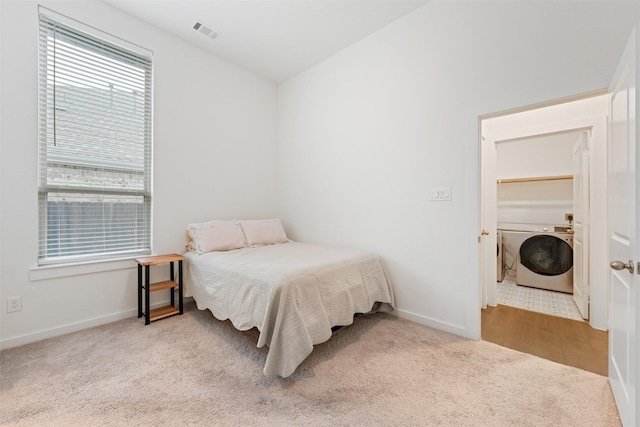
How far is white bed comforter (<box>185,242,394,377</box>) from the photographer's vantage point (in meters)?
1.68

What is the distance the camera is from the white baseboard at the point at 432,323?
7.28 ft

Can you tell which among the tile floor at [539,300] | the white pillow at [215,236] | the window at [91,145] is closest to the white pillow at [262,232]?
the white pillow at [215,236]

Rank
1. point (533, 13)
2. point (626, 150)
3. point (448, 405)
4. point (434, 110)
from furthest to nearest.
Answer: point (434, 110) → point (533, 13) → point (448, 405) → point (626, 150)

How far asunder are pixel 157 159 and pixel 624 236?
139 inches

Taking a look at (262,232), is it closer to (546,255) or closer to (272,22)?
(272,22)

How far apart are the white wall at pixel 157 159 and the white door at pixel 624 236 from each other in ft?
11.0

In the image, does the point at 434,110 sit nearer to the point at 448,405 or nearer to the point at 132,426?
the point at 448,405

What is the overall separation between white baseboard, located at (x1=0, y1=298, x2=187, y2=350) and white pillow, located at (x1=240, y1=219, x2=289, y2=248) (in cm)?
130

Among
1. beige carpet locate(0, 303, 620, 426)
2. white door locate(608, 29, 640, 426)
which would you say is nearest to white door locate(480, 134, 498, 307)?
beige carpet locate(0, 303, 620, 426)

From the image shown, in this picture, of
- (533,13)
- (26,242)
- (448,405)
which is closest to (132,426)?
(448,405)

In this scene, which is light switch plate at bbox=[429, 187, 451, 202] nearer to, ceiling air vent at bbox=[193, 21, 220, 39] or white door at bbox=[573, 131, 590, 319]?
white door at bbox=[573, 131, 590, 319]

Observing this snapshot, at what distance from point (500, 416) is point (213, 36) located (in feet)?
12.8

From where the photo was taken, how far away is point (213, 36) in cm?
284

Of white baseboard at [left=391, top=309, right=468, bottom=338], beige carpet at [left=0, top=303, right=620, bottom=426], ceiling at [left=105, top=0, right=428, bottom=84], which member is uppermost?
ceiling at [left=105, top=0, right=428, bottom=84]
